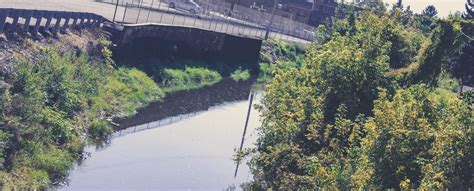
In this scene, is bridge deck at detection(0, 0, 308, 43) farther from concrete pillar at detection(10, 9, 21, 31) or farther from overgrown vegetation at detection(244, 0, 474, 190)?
overgrown vegetation at detection(244, 0, 474, 190)

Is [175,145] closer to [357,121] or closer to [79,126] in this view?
[79,126]

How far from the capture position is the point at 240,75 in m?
69.6

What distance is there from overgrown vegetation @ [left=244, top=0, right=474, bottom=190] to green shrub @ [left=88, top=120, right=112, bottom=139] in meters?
5.74

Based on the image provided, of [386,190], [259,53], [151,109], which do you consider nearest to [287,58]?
[259,53]

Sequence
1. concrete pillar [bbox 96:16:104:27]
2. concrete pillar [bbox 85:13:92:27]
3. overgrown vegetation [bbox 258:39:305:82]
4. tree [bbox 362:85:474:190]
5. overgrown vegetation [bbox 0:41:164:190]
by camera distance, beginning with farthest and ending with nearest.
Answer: overgrown vegetation [bbox 258:39:305:82] < concrete pillar [bbox 96:16:104:27] < concrete pillar [bbox 85:13:92:27] < overgrown vegetation [bbox 0:41:164:190] < tree [bbox 362:85:474:190]

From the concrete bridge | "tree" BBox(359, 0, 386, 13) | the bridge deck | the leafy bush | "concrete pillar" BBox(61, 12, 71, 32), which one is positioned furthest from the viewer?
"tree" BBox(359, 0, 386, 13)

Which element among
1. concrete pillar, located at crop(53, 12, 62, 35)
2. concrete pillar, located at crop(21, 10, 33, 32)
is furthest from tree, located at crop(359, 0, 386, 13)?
concrete pillar, located at crop(21, 10, 33, 32)

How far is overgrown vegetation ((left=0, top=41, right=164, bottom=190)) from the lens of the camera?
27.0 m

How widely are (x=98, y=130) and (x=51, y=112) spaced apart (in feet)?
13.7

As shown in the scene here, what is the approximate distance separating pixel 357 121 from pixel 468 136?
770cm

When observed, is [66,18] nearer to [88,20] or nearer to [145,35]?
[88,20]

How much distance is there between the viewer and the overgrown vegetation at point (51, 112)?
26984mm

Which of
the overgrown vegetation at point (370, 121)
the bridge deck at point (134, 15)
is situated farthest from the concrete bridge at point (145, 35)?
the overgrown vegetation at point (370, 121)

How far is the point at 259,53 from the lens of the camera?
78625 millimetres
